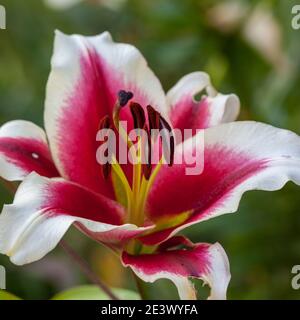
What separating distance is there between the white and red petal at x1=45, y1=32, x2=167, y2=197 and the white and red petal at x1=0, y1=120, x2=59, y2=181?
20 millimetres

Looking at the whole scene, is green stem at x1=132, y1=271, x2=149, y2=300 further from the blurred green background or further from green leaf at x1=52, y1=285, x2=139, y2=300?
the blurred green background

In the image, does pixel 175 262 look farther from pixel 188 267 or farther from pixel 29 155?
pixel 29 155

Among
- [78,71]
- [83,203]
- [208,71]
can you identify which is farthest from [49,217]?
[208,71]

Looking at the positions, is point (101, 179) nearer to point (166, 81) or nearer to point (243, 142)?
point (243, 142)

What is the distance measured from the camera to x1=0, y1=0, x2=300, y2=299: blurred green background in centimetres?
127

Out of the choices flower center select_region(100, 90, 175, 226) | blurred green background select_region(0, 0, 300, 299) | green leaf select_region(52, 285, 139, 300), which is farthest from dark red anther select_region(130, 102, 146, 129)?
blurred green background select_region(0, 0, 300, 299)

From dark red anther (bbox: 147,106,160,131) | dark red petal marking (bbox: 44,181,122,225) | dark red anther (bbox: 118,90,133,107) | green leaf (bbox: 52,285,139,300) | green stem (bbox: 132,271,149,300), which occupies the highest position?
dark red anther (bbox: 118,90,133,107)

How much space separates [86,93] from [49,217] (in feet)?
0.57

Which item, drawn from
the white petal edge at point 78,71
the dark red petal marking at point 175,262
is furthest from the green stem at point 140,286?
the white petal edge at point 78,71

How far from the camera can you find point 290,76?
4.35ft

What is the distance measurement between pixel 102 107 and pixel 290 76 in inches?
23.1

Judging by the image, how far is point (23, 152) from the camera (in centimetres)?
77

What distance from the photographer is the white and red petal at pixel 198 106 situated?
82 centimetres
